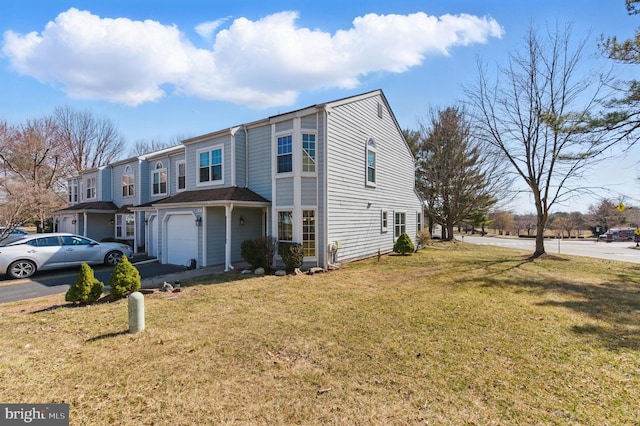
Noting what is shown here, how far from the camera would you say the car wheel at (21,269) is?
33.5 feet

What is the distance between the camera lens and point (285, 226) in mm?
11891

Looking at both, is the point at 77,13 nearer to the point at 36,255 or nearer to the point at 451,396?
the point at 36,255

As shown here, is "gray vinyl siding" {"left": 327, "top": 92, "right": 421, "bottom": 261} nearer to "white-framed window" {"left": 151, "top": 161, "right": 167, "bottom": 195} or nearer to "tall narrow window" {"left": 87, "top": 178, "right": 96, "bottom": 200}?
"white-framed window" {"left": 151, "top": 161, "right": 167, "bottom": 195}

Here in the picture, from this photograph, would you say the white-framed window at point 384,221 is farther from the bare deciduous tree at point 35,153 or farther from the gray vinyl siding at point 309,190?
the bare deciduous tree at point 35,153

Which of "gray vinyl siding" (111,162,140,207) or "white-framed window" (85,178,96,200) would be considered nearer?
"gray vinyl siding" (111,162,140,207)

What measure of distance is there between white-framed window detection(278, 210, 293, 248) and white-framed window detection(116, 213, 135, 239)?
40.4 ft

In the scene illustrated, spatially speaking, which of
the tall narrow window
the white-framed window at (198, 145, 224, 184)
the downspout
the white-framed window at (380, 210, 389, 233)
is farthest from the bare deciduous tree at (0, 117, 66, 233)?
the white-framed window at (380, 210, 389, 233)

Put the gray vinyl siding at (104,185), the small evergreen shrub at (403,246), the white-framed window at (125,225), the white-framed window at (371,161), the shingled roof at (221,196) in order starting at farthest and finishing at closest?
the gray vinyl siding at (104,185) < the white-framed window at (125,225) < the small evergreen shrub at (403,246) < the white-framed window at (371,161) < the shingled roof at (221,196)

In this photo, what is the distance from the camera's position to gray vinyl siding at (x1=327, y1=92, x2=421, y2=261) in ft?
39.5

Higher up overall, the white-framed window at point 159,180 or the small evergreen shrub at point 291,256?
the white-framed window at point 159,180

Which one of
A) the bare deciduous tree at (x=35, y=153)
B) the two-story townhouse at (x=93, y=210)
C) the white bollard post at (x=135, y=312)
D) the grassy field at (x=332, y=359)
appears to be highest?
the bare deciduous tree at (x=35, y=153)

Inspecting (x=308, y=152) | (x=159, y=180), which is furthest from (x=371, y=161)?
(x=159, y=180)

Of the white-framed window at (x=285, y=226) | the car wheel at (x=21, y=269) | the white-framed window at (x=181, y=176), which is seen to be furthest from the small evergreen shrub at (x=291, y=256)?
the car wheel at (x=21, y=269)

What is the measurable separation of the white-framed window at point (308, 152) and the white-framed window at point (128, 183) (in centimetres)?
1451
